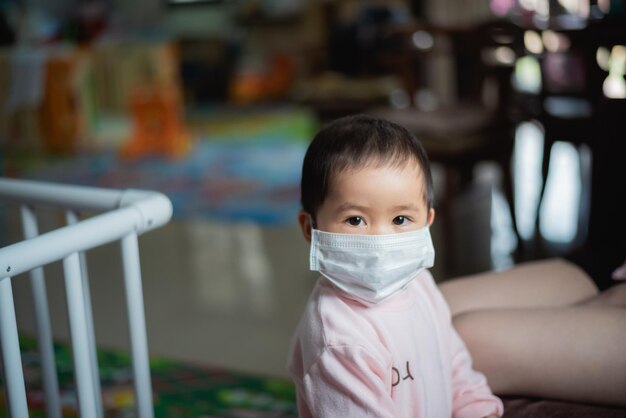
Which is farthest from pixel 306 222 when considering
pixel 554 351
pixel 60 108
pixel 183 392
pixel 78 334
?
pixel 60 108

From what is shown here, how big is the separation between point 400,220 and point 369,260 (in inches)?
2.8

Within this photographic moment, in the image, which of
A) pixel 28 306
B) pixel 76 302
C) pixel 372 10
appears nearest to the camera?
pixel 76 302

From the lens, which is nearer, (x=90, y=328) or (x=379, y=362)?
(x=379, y=362)

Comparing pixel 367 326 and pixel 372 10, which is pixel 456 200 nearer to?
pixel 367 326

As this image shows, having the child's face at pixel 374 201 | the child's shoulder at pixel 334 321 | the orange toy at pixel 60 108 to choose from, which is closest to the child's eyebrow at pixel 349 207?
the child's face at pixel 374 201

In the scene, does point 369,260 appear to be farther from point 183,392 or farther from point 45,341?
point 183,392

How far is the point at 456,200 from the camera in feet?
10.2

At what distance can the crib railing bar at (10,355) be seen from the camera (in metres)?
0.75

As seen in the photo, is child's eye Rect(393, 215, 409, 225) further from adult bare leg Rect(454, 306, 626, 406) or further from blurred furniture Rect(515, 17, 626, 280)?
blurred furniture Rect(515, 17, 626, 280)

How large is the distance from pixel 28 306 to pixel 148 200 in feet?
6.63

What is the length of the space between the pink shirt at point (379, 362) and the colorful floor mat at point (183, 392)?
3.12 ft

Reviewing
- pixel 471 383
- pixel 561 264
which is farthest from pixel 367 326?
pixel 561 264

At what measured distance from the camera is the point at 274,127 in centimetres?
632

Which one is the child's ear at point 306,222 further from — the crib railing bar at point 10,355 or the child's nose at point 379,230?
the crib railing bar at point 10,355
